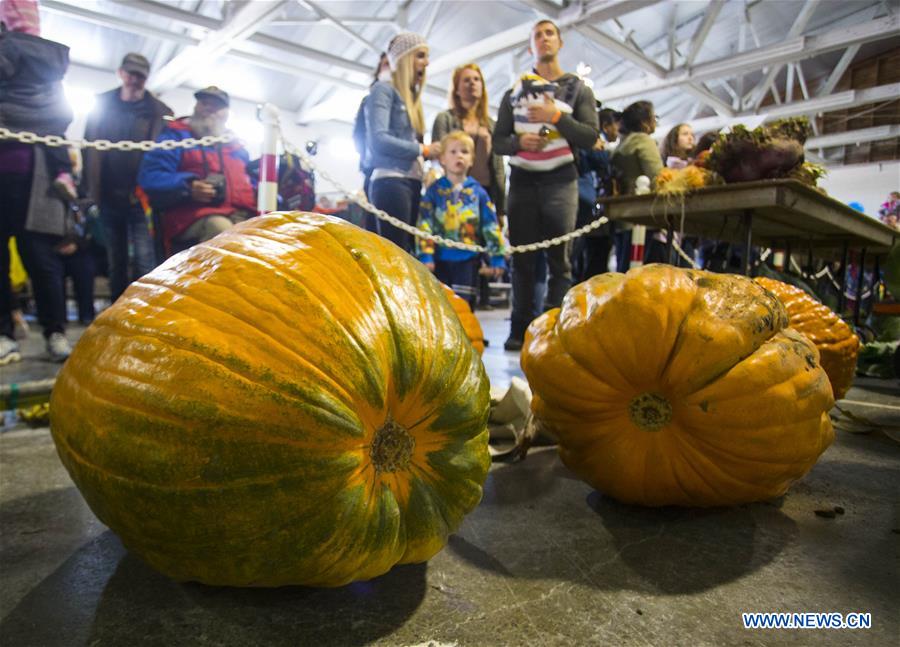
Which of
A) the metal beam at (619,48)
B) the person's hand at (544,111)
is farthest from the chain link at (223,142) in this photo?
the metal beam at (619,48)

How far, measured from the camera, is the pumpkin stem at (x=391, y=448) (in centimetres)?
93

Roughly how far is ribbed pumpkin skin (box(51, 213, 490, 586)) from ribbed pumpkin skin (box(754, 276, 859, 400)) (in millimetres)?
1961

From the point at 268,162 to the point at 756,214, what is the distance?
3.14 metres

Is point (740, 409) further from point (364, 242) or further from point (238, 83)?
point (238, 83)

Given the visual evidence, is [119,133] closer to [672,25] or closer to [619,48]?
[619,48]

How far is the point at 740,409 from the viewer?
130 centimetres

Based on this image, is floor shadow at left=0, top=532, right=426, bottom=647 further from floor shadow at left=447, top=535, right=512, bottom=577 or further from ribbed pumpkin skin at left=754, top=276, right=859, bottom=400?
ribbed pumpkin skin at left=754, top=276, right=859, bottom=400

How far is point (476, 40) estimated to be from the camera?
12.2 meters

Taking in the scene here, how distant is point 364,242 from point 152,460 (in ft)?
1.70

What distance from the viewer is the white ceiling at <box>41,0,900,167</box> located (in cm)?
982

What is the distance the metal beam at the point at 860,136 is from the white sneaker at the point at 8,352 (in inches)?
755

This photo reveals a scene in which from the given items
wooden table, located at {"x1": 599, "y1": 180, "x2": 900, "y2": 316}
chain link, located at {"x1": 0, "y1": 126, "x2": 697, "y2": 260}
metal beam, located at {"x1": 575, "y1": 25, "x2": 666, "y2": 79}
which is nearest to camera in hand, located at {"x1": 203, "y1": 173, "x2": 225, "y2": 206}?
chain link, located at {"x1": 0, "y1": 126, "x2": 697, "y2": 260}

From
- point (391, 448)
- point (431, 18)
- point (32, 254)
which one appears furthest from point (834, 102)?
point (391, 448)

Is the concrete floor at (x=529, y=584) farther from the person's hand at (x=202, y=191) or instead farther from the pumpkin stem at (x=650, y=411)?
the person's hand at (x=202, y=191)
